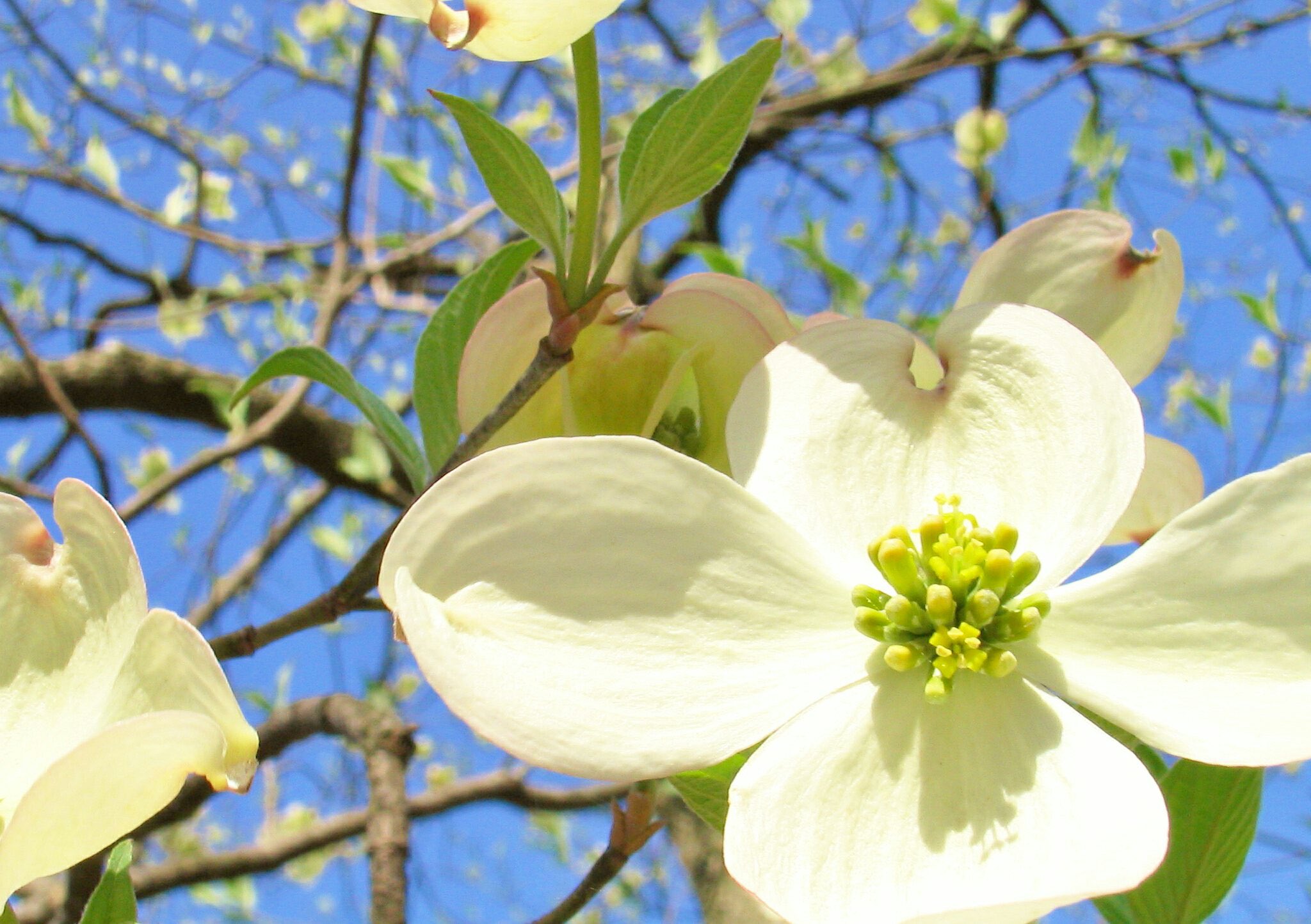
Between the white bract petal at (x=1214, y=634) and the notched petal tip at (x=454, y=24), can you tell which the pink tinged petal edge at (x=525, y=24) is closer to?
the notched petal tip at (x=454, y=24)

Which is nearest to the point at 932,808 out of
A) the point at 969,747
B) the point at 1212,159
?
the point at 969,747

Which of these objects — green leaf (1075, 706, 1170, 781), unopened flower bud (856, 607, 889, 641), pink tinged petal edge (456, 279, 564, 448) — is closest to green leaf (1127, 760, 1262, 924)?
green leaf (1075, 706, 1170, 781)

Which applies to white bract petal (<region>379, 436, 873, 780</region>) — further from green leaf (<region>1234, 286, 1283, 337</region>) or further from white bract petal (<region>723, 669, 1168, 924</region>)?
green leaf (<region>1234, 286, 1283, 337</region>)

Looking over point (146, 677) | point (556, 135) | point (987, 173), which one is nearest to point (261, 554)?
point (556, 135)

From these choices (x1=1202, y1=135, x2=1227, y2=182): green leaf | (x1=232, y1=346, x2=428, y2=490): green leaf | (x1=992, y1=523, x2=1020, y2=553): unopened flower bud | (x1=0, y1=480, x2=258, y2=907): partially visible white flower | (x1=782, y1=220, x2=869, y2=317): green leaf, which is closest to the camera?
(x1=0, y1=480, x2=258, y2=907): partially visible white flower

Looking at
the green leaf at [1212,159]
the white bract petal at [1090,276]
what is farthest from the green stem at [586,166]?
the green leaf at [1212,159]
